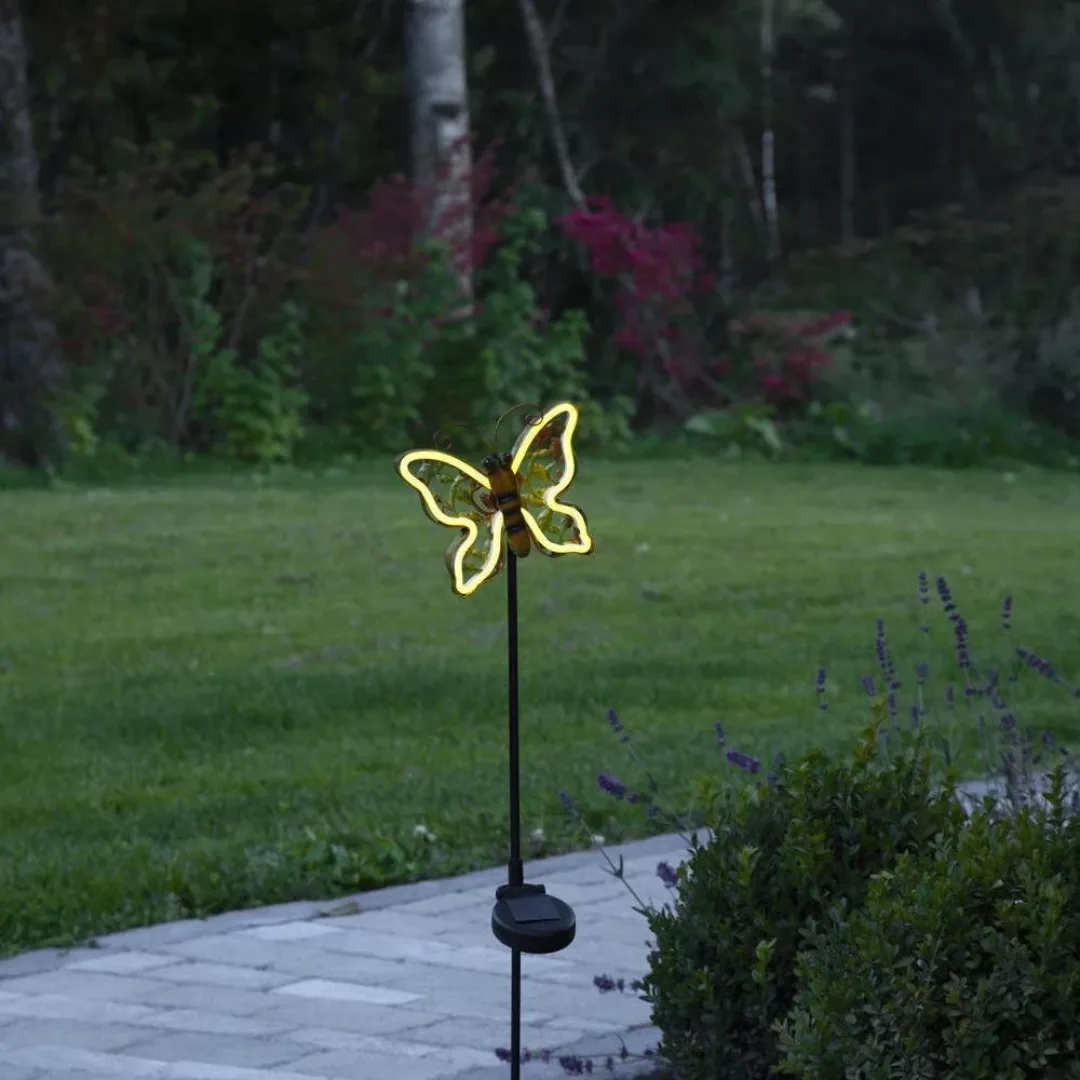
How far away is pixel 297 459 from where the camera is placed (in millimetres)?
17438

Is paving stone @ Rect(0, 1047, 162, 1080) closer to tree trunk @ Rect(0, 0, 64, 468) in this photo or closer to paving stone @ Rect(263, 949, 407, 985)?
paving stone @ Rect(263, 949, 407, 985)

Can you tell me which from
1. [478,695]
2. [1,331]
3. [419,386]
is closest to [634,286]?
[419,386]

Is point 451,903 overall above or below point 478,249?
below

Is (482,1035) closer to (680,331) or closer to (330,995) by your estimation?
(330,995)

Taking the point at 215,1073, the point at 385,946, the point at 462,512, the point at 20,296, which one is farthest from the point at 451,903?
the point at 20,296

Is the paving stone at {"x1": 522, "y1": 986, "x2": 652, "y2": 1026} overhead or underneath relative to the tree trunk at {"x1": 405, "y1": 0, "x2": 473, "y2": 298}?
underneath

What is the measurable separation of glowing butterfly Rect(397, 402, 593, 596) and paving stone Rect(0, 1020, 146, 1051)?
1.53 meters

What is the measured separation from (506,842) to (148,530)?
274 inches

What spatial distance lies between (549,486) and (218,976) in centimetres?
186

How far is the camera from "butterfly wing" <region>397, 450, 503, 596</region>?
384cm

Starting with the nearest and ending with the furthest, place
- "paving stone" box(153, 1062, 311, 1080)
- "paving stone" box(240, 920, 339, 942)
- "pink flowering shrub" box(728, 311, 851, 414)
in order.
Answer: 1. "paving stone" box(153, 1062, 311, 1080)
2. "paving stone" box(240, 920, 339, 942)
3. "pink flowering shrub" box(728, 311, 851, 414)

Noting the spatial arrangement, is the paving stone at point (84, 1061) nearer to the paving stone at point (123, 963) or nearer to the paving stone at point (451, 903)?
the paving stone at point (123, 963)

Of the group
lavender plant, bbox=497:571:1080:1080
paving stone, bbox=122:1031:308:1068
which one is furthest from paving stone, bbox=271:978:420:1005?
lavender plant, bbox=497:571:1080:1080

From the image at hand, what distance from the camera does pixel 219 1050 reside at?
15.3ft
